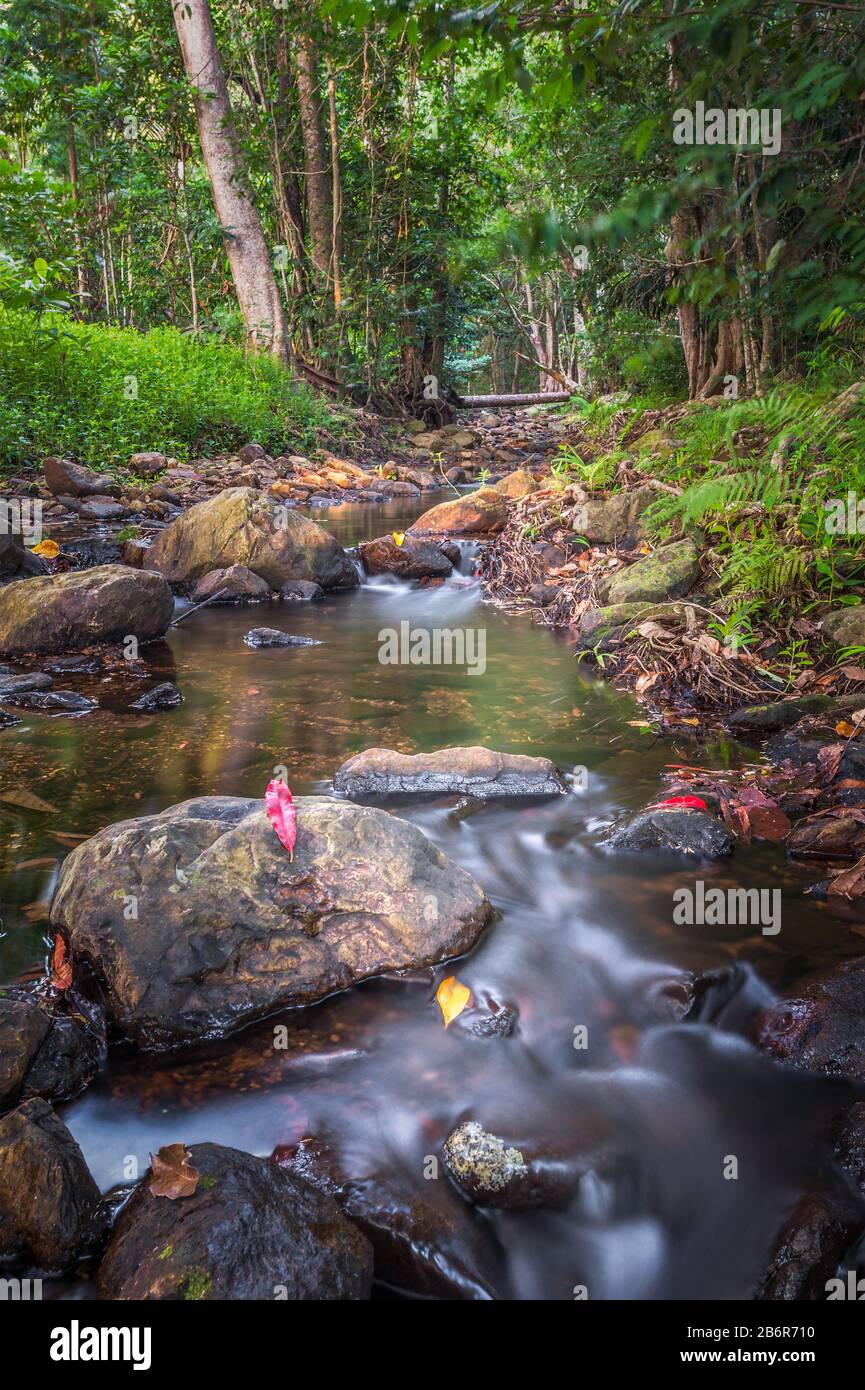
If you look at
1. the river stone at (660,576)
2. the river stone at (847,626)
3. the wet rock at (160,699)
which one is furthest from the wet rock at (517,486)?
the wet rock at (160,699)

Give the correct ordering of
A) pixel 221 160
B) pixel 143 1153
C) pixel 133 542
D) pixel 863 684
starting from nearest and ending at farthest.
→ 1. pixel 143 1153
2. pixel 863 684
3. pixel 133 542
4. pixel 221 160

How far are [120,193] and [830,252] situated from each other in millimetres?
15884

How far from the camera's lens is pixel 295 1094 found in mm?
2705

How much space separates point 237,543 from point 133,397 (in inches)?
241

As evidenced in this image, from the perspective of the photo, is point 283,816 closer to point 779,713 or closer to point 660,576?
point 779,713

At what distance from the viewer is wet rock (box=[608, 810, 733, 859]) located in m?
4.00

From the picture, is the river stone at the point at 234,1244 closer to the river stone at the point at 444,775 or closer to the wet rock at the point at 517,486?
the river stone at the point at 444,775

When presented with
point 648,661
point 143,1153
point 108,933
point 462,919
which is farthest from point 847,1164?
point 648,661

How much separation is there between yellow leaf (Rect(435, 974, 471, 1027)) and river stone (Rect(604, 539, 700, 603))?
4.50 metres

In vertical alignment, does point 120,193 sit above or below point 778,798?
above

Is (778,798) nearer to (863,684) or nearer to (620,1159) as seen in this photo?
(863,684)

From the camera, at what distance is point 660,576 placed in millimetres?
7070

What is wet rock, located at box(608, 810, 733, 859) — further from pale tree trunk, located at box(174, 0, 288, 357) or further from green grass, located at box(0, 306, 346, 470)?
pale tree trunk, located at box(174, 0, 288, 357)
